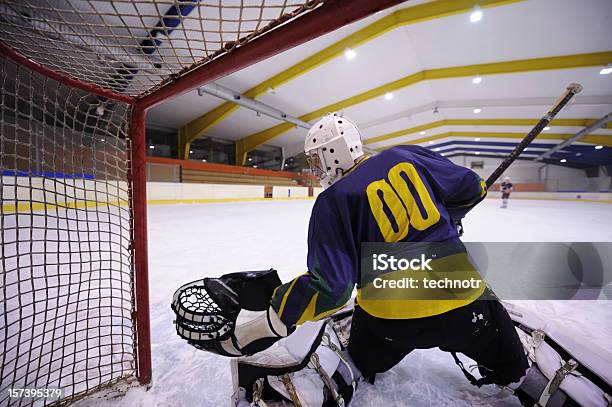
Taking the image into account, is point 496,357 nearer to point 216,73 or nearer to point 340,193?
point 340,193

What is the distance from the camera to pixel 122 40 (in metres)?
0.78

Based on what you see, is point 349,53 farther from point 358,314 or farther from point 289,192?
point 289,192

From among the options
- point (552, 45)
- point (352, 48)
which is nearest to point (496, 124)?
point (552, 45)

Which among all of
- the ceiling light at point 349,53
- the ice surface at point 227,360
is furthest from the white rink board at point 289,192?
the ice surface at point 227,360

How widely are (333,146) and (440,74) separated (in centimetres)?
829

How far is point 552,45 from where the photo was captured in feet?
19.7

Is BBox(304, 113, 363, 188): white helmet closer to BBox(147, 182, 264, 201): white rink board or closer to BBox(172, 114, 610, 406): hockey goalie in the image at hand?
BBox(172, 114, 610, 406): hockey goalie

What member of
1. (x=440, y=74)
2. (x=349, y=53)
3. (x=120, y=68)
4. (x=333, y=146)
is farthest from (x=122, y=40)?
(x=440, y=74)

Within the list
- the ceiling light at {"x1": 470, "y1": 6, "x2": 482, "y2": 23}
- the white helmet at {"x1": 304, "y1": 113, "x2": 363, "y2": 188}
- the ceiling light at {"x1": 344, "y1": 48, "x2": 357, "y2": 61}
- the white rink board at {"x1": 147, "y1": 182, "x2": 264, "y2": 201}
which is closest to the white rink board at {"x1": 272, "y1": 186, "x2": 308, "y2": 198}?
the white rink board at {"x1": 147, "y1": 182, "x2": 264, "y2": 201}

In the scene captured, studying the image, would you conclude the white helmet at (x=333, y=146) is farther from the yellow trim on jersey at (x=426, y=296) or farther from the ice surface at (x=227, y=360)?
the ice surface at (x=227, y=360)

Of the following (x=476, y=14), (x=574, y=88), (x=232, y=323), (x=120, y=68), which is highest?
(x=476, y=14)

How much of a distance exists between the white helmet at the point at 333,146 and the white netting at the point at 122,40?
0.42 meters

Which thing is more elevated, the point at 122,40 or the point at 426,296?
the point at 122,40

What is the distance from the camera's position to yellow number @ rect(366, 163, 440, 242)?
2.53 feet
